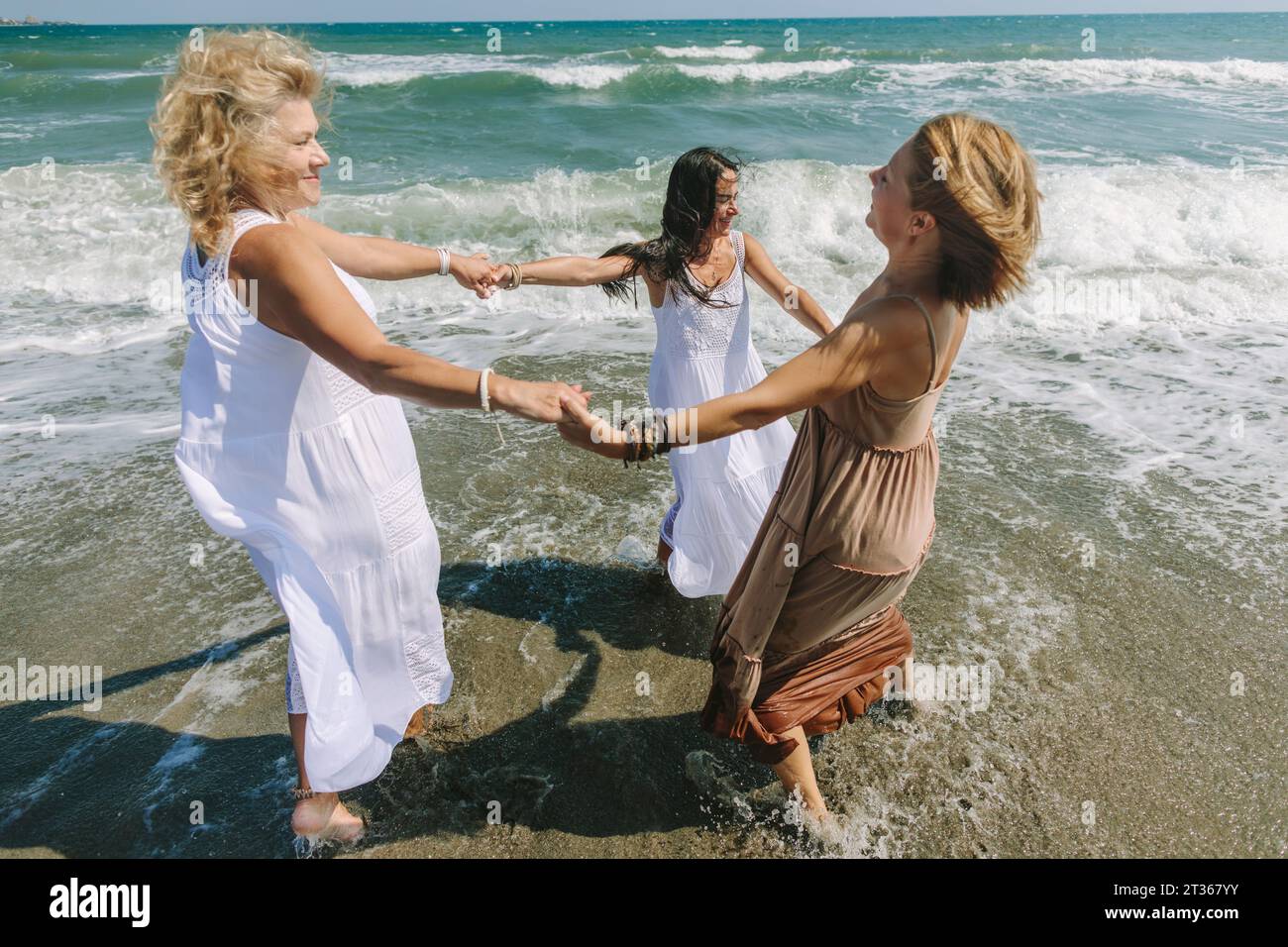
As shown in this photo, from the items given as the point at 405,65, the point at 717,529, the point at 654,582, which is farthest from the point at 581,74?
the point at 717,529

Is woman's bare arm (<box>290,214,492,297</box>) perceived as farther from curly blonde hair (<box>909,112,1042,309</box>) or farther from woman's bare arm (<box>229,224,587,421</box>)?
curly blonde hair (<box>909,112,1042,309</box>)

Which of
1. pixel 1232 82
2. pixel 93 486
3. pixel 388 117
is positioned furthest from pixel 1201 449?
pixel 1232 82

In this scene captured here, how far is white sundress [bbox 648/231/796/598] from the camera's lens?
3738 mm

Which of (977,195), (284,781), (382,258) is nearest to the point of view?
(977,195)

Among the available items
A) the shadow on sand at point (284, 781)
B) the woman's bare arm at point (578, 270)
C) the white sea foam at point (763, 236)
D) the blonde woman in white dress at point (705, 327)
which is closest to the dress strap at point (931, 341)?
the blonde woman in white dress at point (705, 327)

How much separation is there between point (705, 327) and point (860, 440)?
1605 mm

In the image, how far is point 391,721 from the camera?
2906 mm

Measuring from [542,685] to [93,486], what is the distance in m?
3.35

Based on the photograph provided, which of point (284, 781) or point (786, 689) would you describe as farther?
point (284, 781)

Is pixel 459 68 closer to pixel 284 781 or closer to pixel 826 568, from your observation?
pixel 284 781

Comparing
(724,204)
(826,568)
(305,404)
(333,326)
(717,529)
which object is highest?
(724,204)

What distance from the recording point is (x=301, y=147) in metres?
2.30

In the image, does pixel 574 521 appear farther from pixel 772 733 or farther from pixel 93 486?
pixel 93 486

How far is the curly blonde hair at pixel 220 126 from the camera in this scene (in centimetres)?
210
